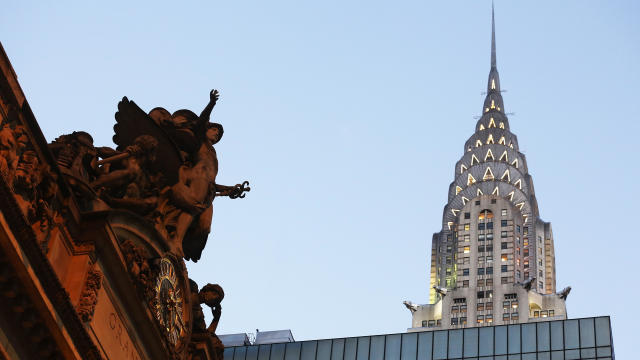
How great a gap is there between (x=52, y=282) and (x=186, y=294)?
8.48 m

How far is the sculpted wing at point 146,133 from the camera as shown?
1368 inches

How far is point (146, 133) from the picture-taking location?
34.8m

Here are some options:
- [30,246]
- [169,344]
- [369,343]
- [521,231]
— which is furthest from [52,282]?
[521,231]

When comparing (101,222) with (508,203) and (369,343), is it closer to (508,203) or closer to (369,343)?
(369,343)

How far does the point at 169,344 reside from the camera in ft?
107

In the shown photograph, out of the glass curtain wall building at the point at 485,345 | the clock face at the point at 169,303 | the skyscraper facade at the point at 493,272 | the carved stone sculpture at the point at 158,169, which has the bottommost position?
the clock face at the point at 169,303

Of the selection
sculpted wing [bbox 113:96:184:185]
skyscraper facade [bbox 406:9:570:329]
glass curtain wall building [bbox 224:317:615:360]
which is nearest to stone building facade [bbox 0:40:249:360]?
sculpted wing [bbox 113:96:184:185]

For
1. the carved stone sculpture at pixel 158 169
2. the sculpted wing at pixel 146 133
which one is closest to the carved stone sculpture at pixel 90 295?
the carved stone sculpture at pixel 158 169

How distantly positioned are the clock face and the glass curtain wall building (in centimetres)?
3828

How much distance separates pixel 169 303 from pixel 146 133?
5227 millimetres

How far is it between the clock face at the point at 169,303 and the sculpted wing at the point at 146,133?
2863 millimetres

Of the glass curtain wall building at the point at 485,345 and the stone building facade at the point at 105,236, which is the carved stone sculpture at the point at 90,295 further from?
the glass curtain wall building at the point at 485,345

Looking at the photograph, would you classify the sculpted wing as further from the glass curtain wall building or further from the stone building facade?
the glass curtain wall building

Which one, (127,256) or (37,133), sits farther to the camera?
(127,256)
